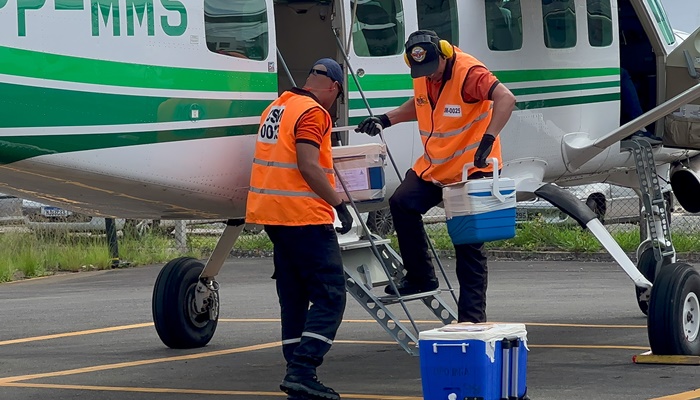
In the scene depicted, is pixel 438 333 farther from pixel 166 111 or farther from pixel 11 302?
pixel 11 302

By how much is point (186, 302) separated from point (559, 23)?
155 inches

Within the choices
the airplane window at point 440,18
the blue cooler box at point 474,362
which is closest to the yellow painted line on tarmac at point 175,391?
the blue cooler box at point 474,362

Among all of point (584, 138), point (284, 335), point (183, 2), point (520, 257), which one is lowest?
point (520, 257)

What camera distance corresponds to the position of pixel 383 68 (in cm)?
978

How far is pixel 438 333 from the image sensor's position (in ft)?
24.7

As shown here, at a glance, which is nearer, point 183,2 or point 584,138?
point 183,2

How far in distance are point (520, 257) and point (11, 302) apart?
764 cm

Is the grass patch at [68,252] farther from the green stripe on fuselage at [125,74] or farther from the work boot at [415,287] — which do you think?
the green stripe on fuselage at [125,74]

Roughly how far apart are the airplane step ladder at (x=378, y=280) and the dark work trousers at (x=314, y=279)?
0.56 m

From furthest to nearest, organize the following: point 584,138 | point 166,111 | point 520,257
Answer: point 520,257
point 584,138
point 166,111

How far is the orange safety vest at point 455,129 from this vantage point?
9.00 meters

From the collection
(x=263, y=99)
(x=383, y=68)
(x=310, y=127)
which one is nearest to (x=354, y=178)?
(x=263, y=99)

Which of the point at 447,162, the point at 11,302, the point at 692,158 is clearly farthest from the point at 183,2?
the point at 11,302

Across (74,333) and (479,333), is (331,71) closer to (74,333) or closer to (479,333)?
(479,333)
